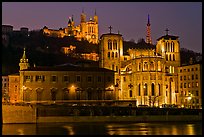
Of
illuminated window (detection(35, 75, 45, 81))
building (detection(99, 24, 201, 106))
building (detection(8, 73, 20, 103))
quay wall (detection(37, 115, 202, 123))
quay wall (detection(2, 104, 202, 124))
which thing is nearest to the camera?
quay wall (detection(2, 104, 202, 124))

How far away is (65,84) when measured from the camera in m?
82.2

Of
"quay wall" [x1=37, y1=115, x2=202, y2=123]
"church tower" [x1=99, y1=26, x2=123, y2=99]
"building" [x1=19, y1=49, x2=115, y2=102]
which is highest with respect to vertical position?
"church tower" [x1=99, y1=26, x2=123, y2=99]

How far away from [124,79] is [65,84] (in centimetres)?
2501

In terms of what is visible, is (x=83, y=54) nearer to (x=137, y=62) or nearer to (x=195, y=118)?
(x=137, y=62)

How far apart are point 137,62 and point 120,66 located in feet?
28.0

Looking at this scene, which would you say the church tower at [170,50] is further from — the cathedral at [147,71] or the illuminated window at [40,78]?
the illuminated window at [40,78]

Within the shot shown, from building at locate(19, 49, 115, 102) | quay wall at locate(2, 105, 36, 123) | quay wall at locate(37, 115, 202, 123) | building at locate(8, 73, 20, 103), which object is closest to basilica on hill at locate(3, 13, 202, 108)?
building at locate(19, 49, 115, 102)

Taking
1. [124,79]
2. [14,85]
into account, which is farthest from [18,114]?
[124,79]

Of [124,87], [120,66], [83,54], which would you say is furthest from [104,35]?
[83,54]

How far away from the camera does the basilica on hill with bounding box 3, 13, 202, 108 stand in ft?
267

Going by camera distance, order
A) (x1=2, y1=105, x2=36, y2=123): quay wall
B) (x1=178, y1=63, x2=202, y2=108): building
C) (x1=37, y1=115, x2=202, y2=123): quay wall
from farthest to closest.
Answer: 1. (x1=178, y1=63, x2=202, y2=108): building
2. (x1=37, y1=115, x2=202, y2=123): quay wall
3. (x1=2, y1=105, x2=36, y2=123): quay wall

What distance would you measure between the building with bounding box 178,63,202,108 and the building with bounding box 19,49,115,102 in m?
22.6

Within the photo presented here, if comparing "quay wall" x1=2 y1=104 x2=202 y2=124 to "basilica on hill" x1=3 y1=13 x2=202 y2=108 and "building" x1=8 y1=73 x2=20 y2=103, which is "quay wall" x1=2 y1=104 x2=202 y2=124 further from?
"building" x1=8 y1=73 x2=20 y2=103

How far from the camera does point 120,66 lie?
108 metres
